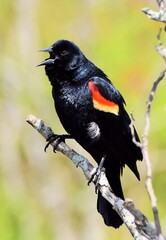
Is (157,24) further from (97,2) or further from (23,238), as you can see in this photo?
(23,238)

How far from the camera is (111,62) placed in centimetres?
677

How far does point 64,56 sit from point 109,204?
0.76 m

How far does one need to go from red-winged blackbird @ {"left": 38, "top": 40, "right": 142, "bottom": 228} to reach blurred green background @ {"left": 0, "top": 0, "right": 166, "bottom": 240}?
2168 millimetres

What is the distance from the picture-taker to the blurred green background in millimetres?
5949

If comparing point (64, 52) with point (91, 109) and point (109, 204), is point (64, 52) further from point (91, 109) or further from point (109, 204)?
point (109, 204)

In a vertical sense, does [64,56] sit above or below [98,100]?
above

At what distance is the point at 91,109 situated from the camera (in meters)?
3.30

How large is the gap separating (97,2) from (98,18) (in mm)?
258

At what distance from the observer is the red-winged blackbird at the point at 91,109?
3.30m

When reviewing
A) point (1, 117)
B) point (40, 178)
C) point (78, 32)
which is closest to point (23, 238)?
point (40, 178)

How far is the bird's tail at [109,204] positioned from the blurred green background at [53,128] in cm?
203

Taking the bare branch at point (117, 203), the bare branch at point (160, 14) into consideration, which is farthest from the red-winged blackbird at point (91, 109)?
the bare branch at point (160, 14)

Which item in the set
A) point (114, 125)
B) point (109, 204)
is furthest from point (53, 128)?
point (114, 125)

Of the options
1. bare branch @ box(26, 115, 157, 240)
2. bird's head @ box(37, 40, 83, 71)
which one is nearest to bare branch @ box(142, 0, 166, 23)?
bare branch @ box(26, 115, 157, 240)
